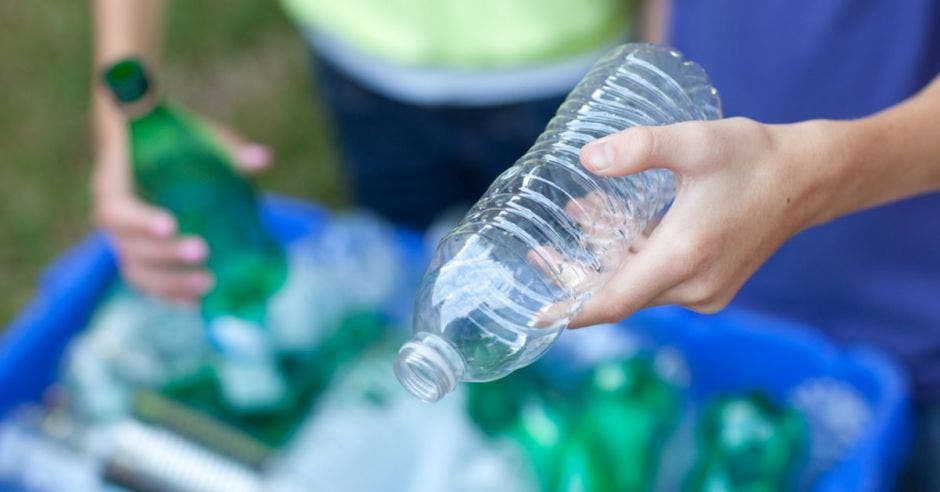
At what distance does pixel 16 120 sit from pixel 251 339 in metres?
1.48

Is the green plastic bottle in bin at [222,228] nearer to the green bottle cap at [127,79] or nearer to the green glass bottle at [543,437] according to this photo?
the green bottle cap at [127,79]

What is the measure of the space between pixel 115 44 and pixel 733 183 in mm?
861

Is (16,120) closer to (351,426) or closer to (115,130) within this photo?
(115,130)

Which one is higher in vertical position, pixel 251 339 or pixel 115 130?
pixel 115 130

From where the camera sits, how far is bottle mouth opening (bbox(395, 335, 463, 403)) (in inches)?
23.9

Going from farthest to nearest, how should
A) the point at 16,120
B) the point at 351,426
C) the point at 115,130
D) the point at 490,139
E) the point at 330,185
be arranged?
the point at 16,120
the point at 330,185
the point at 490,139
the point at 115,130
the point at 351,426

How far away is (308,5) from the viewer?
122 cm

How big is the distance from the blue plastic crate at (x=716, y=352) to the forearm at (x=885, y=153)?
401 millimetres

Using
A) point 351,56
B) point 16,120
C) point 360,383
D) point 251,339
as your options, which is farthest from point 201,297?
point 16,120

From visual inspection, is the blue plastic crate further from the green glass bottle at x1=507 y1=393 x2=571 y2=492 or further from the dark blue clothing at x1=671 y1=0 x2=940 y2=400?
the green glass bottle at x1=507 y1=393 x2=571 y2=492

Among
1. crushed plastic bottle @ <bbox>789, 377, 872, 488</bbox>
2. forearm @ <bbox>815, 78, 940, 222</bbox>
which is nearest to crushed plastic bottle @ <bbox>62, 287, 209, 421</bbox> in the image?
crushed plastic bottle @ <bbox>789, 377, 872, 488</bbox>

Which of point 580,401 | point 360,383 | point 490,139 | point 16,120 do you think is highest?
point 16,120

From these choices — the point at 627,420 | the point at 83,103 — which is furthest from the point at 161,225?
the point at 83,103

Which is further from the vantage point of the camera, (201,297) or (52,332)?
(52,332)
